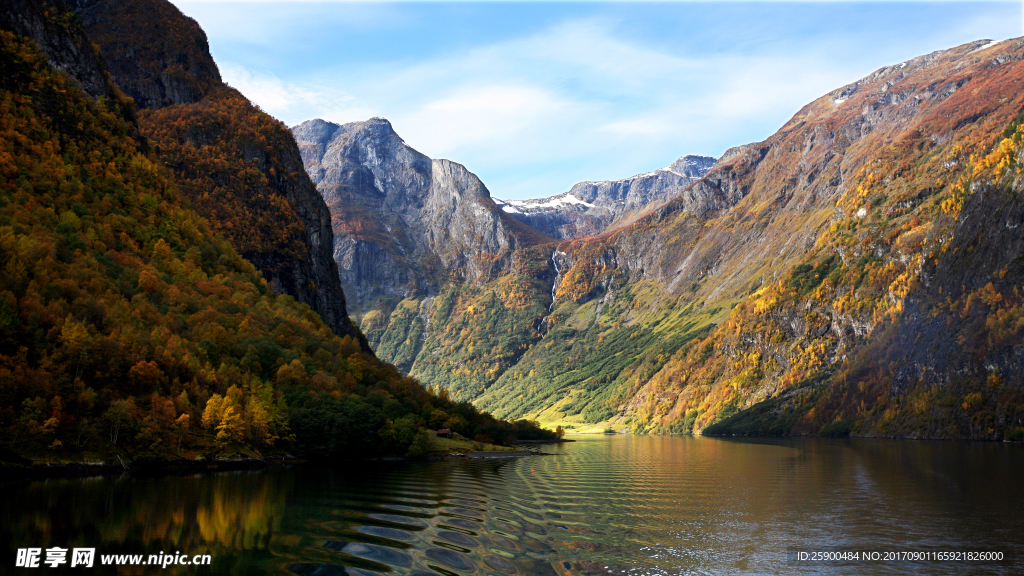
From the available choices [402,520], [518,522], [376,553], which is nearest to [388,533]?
[402,520]

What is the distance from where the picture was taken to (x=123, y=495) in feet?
190

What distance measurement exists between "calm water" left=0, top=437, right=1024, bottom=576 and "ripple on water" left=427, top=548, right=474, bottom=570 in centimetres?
14

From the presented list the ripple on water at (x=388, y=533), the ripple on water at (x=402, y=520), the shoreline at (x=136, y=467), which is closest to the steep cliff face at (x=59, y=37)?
the shoreline at (x=136, y=467)

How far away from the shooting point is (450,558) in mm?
34781

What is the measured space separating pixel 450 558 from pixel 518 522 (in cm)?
1372

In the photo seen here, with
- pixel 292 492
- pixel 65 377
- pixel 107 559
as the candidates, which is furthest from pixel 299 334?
pixel 107 559

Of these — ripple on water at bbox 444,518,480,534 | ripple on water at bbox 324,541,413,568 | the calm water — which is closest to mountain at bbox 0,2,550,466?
the calm water

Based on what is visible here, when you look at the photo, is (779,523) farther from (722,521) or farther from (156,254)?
(156,254)

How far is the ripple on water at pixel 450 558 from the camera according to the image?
33.2 metres

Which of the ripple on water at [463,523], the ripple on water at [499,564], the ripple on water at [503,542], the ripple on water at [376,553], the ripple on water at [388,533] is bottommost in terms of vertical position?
the ripple on water at [463,523]

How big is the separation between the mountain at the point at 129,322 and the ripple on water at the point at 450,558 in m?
67.7

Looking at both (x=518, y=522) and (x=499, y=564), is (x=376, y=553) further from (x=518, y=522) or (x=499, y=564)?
(x=518, y=522)

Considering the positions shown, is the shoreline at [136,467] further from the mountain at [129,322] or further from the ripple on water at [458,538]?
the ripple on water at [458,538]

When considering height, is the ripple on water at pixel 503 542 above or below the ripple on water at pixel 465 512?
above
